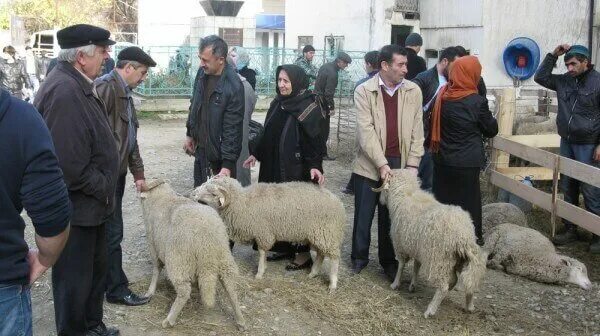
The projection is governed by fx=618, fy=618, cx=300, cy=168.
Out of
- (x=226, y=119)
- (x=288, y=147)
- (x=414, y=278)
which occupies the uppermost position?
(x=226, y=119)

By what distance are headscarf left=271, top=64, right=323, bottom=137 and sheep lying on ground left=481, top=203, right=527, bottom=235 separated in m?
2.47

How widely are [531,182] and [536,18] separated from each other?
30.4 feet

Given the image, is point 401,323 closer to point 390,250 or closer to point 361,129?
point 390,250

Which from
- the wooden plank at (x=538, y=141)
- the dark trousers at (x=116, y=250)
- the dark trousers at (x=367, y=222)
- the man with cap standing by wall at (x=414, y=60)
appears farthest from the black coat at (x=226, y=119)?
the wooden plank at (x=538, y=141)

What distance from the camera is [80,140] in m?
3.39

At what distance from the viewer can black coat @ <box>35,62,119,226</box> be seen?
11.0 ft

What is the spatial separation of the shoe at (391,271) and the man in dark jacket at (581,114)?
7.11 ft

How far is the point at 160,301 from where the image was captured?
15.9ft

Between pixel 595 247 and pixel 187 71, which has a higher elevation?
pixel 187 71

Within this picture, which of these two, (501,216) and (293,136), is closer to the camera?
(293,136)

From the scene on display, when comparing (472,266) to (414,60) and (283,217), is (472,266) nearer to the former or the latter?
(283,217)

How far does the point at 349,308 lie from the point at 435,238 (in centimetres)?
89

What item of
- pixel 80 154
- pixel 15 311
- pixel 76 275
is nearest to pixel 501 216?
pixel 76 275

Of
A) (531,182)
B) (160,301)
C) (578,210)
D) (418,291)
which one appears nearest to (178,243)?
(160,301)
